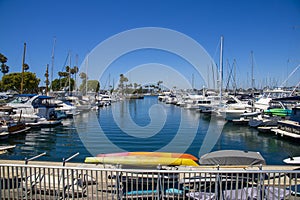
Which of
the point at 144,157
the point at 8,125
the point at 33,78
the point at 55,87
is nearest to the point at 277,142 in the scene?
the point at 144,157

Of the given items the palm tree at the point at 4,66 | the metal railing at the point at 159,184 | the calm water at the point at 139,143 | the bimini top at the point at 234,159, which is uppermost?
the palm tree at the point at 4,66

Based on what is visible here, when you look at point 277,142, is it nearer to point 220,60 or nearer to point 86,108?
point 220,60

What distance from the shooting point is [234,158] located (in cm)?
958

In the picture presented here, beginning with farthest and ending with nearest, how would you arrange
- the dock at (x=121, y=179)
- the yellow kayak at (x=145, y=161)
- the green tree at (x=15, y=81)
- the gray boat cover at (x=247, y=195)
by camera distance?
the green tree at (x=15, y=81) → the yellow kayak at (x=145, y=161) → the gray boat cover at (x=247, y=195) → the dock at (x=121, y=179)

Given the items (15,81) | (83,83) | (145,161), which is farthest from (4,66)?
(145,161)

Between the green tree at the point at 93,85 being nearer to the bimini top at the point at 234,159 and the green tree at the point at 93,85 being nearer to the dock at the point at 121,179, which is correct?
the bimini top at the point at 234,159

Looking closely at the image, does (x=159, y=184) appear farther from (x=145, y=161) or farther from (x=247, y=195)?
(x=145, y=161)

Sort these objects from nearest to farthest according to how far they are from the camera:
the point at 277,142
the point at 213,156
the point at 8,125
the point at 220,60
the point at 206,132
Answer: the point at 213,156, the point at 277,142, the point at 8,125, the point at 206,132, the point at 220,60

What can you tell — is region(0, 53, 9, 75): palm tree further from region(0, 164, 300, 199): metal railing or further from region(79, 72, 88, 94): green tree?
region(0, 164, 300, 199): metal railing

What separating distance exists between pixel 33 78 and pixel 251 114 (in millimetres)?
60829

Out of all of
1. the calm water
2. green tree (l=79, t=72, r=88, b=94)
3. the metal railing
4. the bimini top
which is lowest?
the calm water

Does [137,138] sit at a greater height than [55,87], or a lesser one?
lesser

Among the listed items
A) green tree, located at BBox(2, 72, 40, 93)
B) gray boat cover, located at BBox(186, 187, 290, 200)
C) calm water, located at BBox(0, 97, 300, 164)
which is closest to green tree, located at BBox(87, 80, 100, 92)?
green tree, located at BBox(2, 72, 40, 93)

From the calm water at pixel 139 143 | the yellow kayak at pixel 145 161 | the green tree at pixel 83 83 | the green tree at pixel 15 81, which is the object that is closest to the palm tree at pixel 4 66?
the green tree at pixel 15 81
